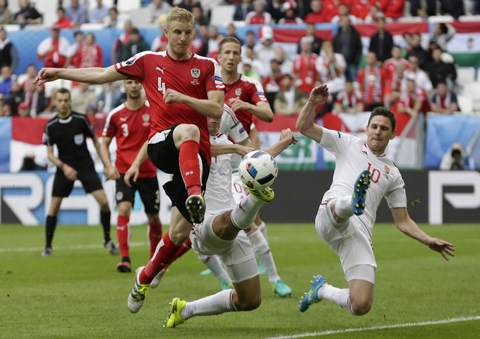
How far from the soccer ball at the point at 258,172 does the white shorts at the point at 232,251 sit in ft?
2.17

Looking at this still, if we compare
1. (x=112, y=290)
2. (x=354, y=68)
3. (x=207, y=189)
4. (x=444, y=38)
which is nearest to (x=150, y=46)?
(x=354, y=68)

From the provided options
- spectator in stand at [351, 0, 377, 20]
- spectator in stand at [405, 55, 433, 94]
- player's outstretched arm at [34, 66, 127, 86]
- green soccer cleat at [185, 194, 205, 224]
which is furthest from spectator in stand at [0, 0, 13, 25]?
green soccer cleat at [185, 194, 205, 224]

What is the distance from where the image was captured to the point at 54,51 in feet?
67.6

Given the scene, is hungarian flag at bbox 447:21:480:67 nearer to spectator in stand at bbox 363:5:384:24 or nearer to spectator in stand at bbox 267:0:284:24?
spectator in stand at bbox 363:5:384:24

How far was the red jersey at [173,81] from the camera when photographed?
19.1ft

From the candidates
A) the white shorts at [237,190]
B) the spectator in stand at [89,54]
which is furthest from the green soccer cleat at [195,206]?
the spectator in stand at [89,54]

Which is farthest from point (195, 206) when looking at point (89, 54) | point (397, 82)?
A: point (89, 54)

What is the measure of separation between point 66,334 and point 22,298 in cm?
200

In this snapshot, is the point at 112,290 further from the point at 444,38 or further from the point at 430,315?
the point at 444,38

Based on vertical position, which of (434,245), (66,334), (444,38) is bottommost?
(66,334)

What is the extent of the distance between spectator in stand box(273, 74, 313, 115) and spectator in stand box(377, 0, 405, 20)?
5.35 metres

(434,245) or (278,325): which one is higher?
(434,245)

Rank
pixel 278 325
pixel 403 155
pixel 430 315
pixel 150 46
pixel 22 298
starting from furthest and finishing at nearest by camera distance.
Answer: pixel 150 46 → pixel 403 155 → pixel 22 298 → pixel 430 315 → pixel 278 325

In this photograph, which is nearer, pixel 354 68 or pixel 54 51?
pixel 354 68
